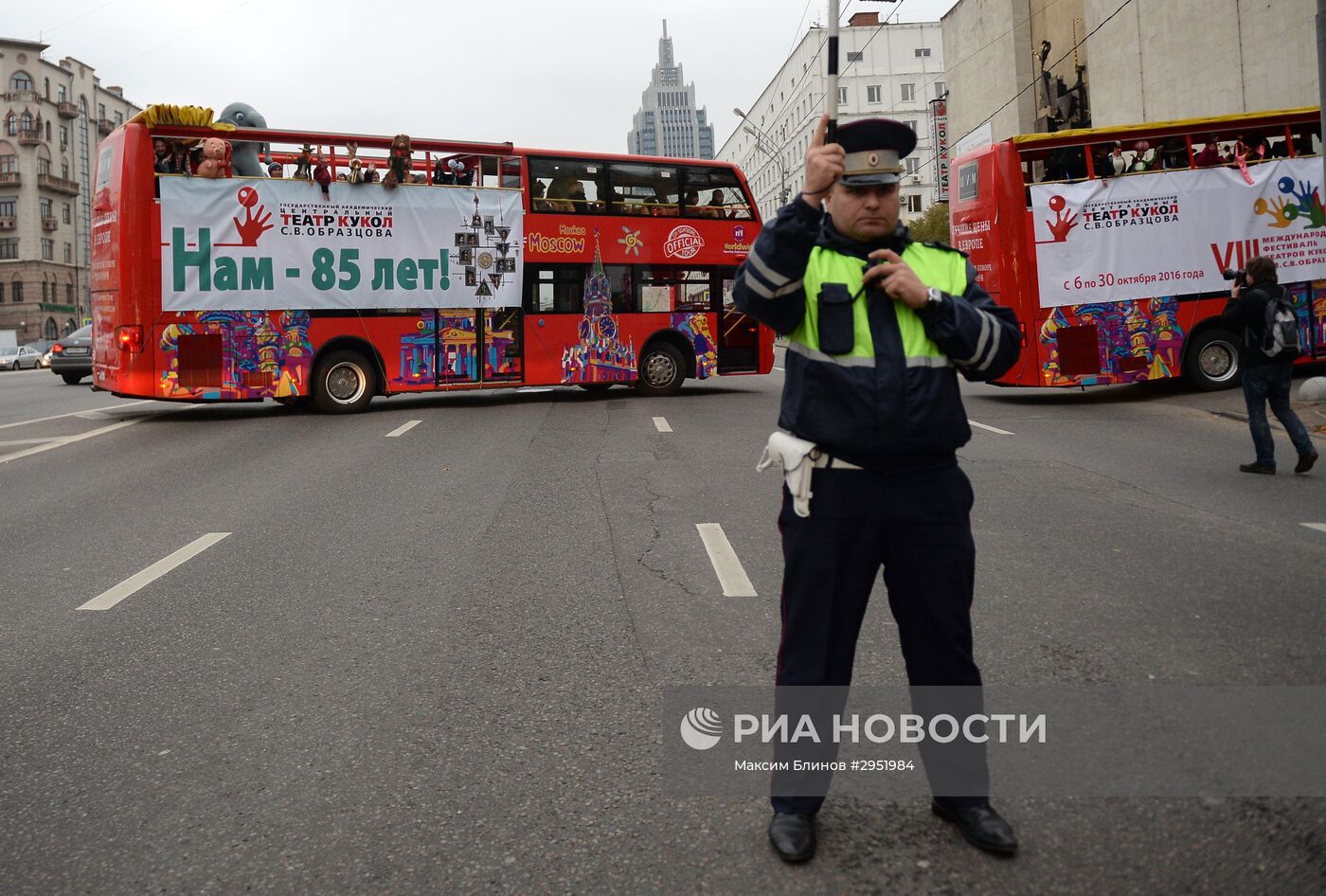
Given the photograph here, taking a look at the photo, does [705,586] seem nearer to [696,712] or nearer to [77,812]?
[696,712]

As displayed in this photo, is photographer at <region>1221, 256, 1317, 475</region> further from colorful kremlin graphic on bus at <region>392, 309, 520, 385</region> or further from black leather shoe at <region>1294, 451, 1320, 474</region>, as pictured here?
colorful kremlin graphic on bus at <region>392, 309, 520, 385</region>

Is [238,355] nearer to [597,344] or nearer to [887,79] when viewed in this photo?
[597,344]

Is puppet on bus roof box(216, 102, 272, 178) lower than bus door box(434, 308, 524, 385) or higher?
higher

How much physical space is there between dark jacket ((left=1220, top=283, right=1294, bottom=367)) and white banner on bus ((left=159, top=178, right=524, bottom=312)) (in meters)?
11.1

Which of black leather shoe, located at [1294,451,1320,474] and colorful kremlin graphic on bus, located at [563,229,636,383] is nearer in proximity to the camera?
black leather shoe, located at [1294,451,1320,474]

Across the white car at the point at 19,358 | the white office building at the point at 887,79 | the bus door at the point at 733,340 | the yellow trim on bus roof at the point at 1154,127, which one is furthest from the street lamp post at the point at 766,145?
the white car at the point at 19,358

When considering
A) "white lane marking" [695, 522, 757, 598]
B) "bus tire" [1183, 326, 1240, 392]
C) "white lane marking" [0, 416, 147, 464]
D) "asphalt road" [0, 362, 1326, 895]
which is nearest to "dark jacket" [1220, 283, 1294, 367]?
"asphalt road" [0, 362, 1326, 895]

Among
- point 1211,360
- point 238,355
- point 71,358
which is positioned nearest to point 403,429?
point 238,355

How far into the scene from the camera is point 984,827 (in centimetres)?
301

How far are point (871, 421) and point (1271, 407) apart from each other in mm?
8424

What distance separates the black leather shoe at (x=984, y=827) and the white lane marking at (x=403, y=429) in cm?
1165

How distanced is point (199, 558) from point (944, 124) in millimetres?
58293

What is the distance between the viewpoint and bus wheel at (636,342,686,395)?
19750mm

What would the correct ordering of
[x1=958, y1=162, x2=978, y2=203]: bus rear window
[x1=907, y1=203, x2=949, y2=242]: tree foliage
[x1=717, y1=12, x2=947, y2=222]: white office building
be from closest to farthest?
[x1=958, y1=162, x2=978, y2=203]: bus rear window
[x1=907, y1=203, x2=949, y2=242]: tree foliage
[x1=717, y1=12, x2=947, y2=222]: white office building
